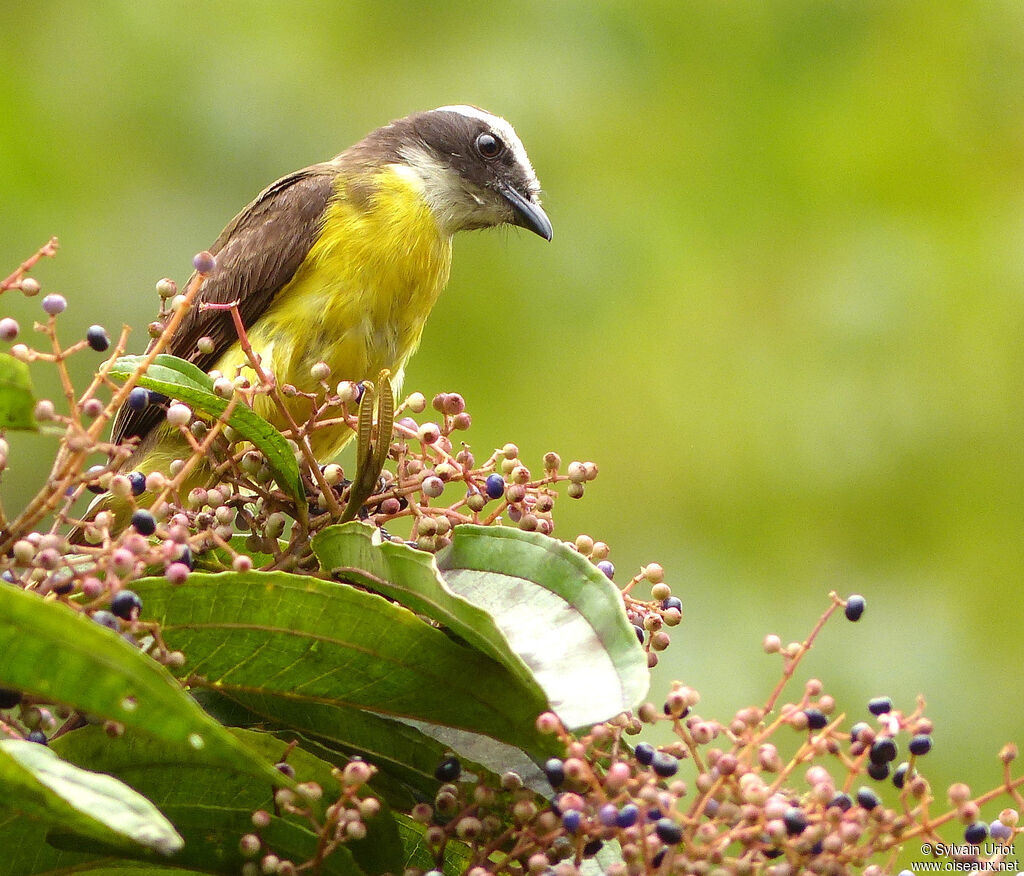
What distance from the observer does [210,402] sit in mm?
1806

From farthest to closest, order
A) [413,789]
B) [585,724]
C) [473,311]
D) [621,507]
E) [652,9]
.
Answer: [652,9] < [473,311] < [621,507] < [413,789] < [585,724]

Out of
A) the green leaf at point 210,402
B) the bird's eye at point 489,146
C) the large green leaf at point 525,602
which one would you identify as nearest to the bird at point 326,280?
the bird's eye at point 489,146

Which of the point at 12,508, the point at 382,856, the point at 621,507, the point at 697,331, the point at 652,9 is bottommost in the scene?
the point at 382,856

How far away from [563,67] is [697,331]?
1.44 m

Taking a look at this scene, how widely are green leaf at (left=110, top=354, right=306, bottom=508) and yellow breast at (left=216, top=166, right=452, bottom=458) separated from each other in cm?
115

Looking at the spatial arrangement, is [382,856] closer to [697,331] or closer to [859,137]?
[697,331]

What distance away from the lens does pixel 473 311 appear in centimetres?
603

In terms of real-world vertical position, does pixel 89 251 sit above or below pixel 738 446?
above

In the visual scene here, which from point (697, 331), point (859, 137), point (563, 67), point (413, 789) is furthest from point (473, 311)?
point (413, 789)

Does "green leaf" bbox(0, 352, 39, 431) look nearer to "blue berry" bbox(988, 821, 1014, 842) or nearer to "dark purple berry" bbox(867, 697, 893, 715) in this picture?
"dark purple berry" bbox(867, 697, 893, 715)

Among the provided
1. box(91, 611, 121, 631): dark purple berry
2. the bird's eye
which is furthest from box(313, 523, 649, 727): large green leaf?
the bird's eye

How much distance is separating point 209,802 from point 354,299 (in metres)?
1.86

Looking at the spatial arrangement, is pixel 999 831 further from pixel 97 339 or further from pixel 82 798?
pixel 97 339

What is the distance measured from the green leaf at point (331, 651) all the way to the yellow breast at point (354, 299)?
4.50 ft
